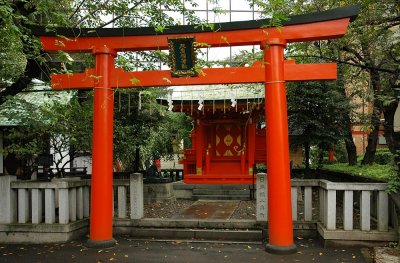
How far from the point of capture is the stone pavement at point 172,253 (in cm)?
735

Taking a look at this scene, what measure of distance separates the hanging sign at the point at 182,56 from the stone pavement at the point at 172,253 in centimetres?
349

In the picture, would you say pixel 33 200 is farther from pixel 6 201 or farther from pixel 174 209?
pixel 174 209

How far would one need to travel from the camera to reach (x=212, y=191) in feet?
52.8

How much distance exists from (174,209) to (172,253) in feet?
16.5

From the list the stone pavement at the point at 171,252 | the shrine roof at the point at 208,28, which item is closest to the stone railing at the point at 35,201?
the stone pavement at the point at 171,252

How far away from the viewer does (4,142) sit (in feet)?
59.2

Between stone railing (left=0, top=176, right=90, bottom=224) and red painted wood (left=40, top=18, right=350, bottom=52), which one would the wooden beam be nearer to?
red painted wood (left=40, top=18, right=350, bottom=52)

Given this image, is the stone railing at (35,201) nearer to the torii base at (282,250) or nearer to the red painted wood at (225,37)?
the red painted wood at (225,37)

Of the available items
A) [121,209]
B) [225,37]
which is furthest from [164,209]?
[225,37]

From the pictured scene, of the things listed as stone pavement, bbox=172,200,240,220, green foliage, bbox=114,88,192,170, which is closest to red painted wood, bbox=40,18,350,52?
green foliage, bbox=114,88,192,170

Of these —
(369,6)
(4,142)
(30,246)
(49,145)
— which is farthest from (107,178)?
(4,142)

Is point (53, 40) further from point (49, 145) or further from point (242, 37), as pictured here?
point (49, 145)

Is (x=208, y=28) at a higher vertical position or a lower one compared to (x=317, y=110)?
higher

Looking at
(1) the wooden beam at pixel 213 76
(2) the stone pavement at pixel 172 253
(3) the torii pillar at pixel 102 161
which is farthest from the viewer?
(3) the torii pillar at pixel 102 161
